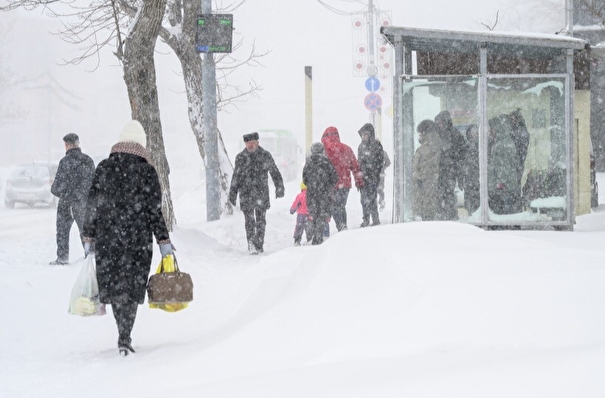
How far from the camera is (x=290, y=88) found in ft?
325

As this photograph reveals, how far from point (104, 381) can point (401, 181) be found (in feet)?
23.2

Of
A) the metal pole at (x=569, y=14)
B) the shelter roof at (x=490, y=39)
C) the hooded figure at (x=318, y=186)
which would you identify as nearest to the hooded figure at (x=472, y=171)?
the shelter roof at (x=490, y=39)

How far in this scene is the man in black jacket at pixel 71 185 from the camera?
1188 centimetres

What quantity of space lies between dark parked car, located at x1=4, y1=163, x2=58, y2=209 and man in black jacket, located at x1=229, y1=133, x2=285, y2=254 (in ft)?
55.2

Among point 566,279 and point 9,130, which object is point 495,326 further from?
point 9,130

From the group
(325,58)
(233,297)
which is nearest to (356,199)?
(233,297)

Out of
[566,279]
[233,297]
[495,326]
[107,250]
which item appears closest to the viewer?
[495,326]

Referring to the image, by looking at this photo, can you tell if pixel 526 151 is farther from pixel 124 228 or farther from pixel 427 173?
pixel 124 228

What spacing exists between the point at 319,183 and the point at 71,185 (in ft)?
11.4

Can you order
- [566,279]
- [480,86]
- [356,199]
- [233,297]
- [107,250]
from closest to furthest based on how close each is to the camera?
[566,279] < [107,250] < [233,297] < [480,86] < [356,199]

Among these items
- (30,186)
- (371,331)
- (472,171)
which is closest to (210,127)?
(472,171)

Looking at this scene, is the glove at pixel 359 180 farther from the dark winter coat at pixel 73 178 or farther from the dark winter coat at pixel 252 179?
the dark winter coat at pixel 73 178

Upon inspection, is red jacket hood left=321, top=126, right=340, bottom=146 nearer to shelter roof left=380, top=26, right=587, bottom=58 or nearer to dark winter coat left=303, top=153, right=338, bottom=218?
dark winter coat left=303, top=153, right=338, bottom=218

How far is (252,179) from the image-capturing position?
13.0 metres
